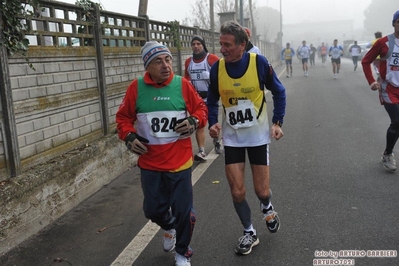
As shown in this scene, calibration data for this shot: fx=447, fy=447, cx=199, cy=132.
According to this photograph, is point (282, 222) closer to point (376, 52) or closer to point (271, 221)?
point (271, 221)

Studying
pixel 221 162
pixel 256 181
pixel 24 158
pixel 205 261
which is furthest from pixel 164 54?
pixel 221 162

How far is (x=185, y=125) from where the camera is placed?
345cm

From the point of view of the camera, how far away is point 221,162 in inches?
273

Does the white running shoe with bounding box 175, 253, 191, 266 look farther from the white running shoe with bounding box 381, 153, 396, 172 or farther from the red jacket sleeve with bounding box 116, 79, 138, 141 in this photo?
the white running shoe with bounding box 381, 153, 396, 172

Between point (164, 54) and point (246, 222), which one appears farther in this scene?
point (246, 222)

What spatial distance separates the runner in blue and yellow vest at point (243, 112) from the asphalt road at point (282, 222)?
32 cm

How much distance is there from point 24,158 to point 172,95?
193 centimetres

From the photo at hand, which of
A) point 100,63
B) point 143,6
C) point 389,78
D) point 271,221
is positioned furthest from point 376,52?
point 143,6

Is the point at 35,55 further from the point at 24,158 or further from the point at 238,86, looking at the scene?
the point at 238,86

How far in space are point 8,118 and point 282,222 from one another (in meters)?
2.81

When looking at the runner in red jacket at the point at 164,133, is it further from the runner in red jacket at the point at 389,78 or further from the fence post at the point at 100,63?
the runner in red jacket at the point at 389,78

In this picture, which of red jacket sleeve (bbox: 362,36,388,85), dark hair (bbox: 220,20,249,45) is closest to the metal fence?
dark hair (bbox: 220,20,249,45)

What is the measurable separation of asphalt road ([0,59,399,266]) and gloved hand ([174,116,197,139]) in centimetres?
110

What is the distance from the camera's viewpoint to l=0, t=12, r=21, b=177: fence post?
415 centimetres
